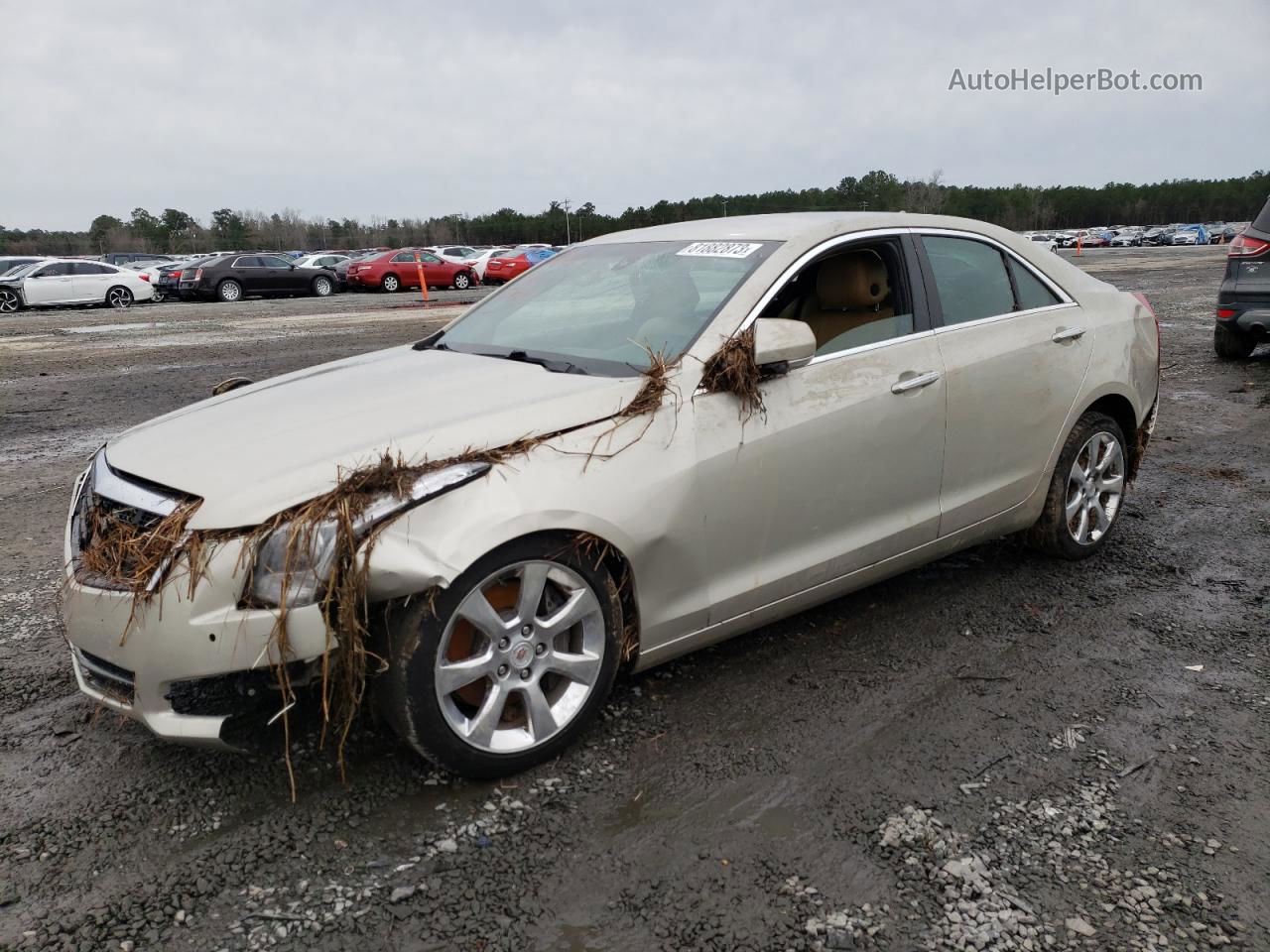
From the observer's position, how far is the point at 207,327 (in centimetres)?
1847

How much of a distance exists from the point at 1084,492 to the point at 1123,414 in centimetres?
48

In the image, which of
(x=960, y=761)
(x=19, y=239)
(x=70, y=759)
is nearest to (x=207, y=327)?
(x=70, y=759)

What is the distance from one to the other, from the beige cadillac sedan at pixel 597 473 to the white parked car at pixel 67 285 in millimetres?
25525

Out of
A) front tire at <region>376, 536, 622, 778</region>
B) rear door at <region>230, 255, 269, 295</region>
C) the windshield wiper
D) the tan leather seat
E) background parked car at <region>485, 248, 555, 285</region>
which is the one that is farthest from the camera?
background parked car at <region>485, 248, 555, 285</region>

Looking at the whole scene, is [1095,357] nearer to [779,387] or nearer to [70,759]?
[779,387]

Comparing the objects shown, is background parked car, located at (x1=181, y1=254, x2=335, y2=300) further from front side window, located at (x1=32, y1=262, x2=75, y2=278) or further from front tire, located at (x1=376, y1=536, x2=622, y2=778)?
front tire, located at (x1=376, y1=536, x2=622, y2=778)

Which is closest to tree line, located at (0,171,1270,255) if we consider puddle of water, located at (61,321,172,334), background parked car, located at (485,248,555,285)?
background parked car, located at (485,248,555,285)

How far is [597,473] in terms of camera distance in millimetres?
2967

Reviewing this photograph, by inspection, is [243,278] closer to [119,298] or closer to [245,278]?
[245,278]

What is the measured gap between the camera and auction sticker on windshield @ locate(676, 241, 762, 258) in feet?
12.2

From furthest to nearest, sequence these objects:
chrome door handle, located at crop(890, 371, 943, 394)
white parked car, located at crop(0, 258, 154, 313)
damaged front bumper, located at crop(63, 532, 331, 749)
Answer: white parked car, located at crop(0, 258, 154, 313)
chrome door handle, located at crop(890, 371, 943, 394)
damaged front bumper, located at crop(63, 532, 331, 749)

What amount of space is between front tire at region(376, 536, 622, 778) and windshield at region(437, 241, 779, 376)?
2.61 feet

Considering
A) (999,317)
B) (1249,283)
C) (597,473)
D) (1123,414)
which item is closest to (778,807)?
(597,473)

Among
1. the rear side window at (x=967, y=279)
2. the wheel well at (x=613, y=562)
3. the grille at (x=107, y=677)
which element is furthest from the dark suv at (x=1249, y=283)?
the grille at (x=107, y=677)
